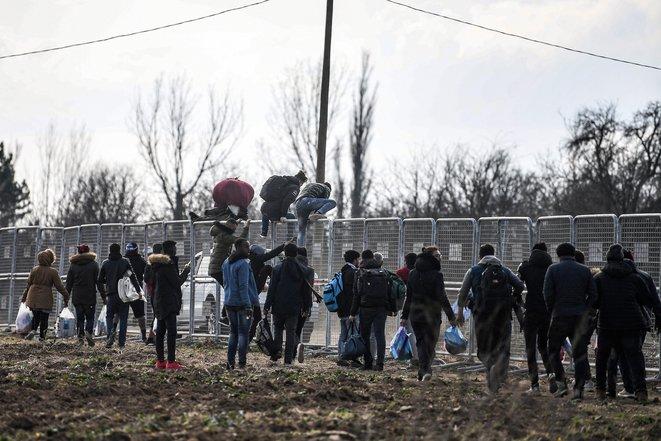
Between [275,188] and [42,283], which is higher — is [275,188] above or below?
above

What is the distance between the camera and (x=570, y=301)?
1486 cm

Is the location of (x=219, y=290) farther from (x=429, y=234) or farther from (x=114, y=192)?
(x=114, y=192)

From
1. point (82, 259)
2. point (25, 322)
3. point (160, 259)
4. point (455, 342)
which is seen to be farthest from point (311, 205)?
point (25, 322)

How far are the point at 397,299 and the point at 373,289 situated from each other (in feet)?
3.53

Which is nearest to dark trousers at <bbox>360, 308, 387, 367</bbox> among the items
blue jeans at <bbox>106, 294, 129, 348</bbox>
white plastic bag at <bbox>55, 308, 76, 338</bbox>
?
blue jeans at <bbox>106, 294, 129, 348</bbox>

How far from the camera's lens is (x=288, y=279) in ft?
60.8

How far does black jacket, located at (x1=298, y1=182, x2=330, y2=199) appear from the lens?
2250cm

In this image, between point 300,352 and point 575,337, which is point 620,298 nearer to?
point 575,337

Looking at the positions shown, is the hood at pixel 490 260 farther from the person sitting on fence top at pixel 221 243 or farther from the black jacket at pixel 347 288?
the person sitting on fence top at pixel 221 243

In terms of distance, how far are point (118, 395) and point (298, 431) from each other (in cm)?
352

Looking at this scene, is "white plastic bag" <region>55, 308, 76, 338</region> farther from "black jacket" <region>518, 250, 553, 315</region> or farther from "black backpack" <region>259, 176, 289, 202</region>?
"black jacket" <region>518, 250, 553, 315</region>

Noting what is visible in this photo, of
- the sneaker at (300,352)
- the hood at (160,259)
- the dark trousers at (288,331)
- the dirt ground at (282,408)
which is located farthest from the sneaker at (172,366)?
the sneaker at (300,352)

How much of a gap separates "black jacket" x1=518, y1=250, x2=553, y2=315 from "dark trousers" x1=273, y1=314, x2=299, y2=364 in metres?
4.08

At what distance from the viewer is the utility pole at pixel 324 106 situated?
28953 mm
